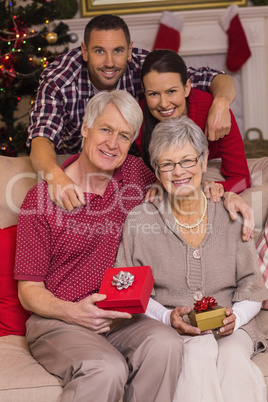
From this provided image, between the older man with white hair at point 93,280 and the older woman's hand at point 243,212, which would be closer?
the older man with white hair at point 93,280

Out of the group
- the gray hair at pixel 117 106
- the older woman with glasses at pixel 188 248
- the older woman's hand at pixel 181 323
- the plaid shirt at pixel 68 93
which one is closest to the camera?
the older woman's hand at pixel 181 323

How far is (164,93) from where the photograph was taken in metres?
2.26

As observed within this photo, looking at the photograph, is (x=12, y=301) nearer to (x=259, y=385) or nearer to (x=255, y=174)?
(x=259, y=385)

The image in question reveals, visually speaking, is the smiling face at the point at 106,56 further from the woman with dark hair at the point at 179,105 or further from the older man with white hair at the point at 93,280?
the older man with white hair at the point at 93,280

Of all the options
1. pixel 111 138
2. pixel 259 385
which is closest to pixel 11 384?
pixel 259 385

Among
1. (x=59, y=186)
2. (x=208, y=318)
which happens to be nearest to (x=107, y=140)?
(x=59, y=186)

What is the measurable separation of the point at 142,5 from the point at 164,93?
239 centimetres

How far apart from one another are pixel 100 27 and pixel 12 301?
1289 millimetres

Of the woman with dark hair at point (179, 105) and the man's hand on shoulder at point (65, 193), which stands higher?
the woman with dark hair at point (179, 105)

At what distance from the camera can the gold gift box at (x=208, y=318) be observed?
170 centimetres

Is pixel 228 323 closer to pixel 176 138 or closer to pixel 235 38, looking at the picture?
pixel 176 138

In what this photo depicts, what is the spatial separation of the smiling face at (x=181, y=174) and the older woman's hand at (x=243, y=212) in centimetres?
14

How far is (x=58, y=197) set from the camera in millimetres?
1893

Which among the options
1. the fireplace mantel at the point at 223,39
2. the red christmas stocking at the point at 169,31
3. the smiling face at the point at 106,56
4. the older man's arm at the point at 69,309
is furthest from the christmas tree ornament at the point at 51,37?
the older man's arm at the point at 69,309
